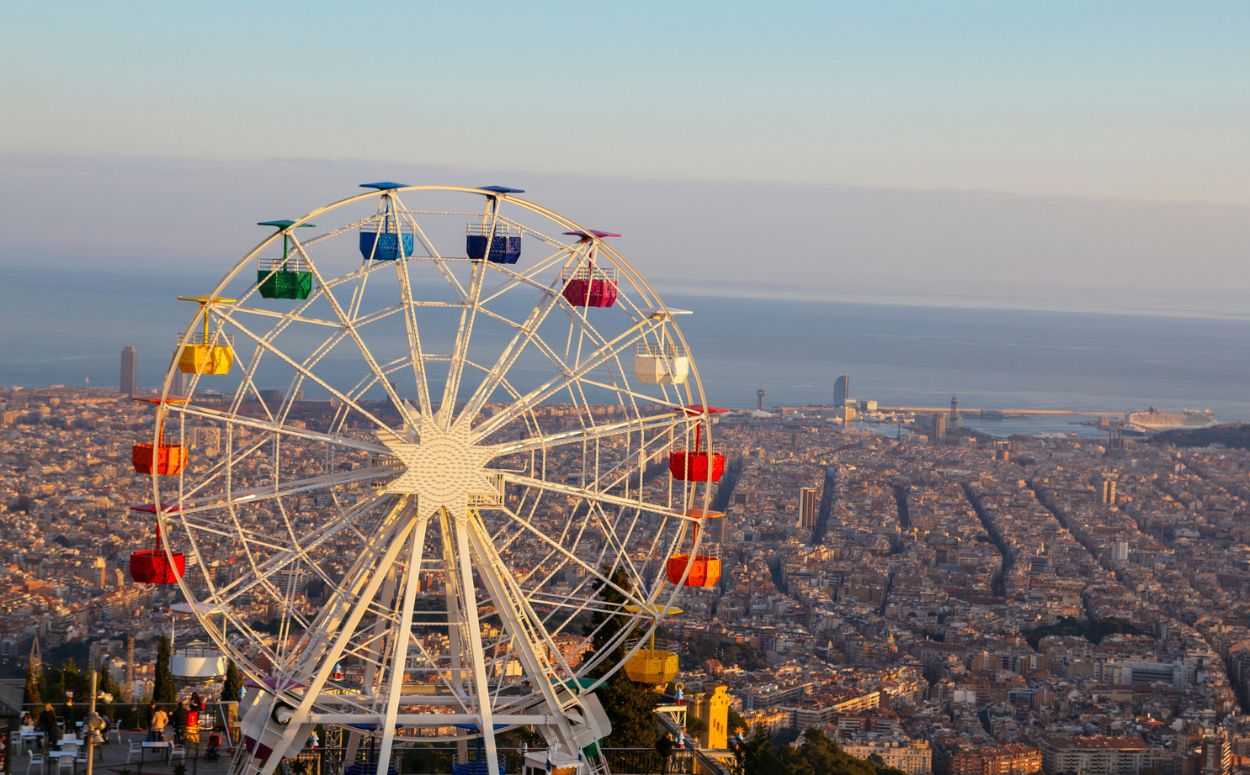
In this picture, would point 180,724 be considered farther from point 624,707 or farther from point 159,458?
point 624,707

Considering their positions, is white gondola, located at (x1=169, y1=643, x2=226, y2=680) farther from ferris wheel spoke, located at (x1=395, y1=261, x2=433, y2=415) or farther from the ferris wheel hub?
ferris wheel spoke, located at (x1=395, y1=261, x2=433, y2=415)

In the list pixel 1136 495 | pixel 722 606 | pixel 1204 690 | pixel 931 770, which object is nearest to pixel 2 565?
pixel 722 606

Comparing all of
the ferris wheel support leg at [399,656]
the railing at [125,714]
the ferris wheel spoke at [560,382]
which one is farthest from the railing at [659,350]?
the railing at [125,714]

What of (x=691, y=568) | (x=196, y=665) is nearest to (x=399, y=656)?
(x=691, y=568)

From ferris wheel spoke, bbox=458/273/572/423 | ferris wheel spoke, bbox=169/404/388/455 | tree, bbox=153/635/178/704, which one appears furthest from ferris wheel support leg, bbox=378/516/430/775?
tree, bbox=153/635/178/704

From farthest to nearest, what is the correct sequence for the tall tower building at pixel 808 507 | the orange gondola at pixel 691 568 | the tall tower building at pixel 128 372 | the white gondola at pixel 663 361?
the tall tower building at pixel 128 372
the tall tower building at pixel 808 507
the white gondola at pixel 663 361
the orange gondola at pixel 691 568

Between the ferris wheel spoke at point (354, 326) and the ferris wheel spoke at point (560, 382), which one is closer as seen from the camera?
the ferris wheel spoke at point (354, 326)

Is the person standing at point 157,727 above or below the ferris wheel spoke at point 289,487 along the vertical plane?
below

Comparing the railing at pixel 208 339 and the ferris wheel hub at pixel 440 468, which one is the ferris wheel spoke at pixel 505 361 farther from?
the railing at pixel 208 339
